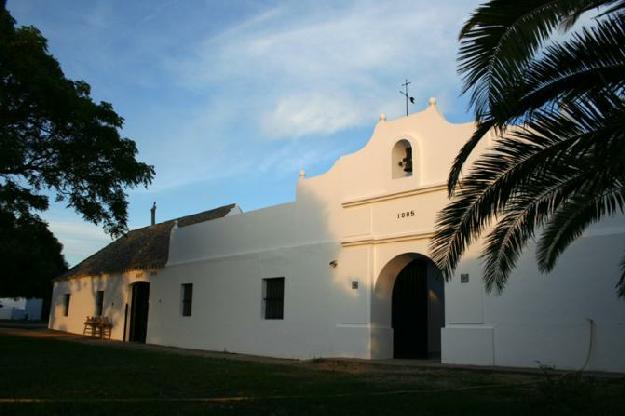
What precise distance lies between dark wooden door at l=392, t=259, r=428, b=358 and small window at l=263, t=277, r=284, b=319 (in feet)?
11.3

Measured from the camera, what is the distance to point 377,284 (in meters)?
15.1

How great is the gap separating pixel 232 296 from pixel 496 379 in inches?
396

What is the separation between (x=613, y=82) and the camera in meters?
5.98

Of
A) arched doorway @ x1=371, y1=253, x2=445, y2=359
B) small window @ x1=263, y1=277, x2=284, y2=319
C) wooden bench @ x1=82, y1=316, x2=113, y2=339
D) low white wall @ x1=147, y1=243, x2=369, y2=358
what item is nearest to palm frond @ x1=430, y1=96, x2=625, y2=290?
arched doorway @ x1=371, y1=253, x2=445, y2=359

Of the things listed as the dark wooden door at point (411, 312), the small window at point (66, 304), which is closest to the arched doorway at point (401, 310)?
the dark wooden door at point (411, 312)

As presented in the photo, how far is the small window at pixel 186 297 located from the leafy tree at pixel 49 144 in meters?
3.80

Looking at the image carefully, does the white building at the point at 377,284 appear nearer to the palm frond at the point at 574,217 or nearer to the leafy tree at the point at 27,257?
the palm frond at the point at 574,217

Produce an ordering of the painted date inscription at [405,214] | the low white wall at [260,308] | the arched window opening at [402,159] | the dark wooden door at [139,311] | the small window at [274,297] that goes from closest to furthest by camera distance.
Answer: the painted date inscription at [405,214], the arched window opening at [402,159], the low white wall at [260,308], the small window at [274,297], the dark wooden door at [139,311]

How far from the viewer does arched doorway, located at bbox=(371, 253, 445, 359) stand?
15.1m

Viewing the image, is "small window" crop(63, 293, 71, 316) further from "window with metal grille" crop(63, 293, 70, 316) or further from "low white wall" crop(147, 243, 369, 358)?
"low white wall" crop(147, 243, 369, 358)

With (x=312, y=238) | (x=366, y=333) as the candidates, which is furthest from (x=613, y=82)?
(x=312, y=238)

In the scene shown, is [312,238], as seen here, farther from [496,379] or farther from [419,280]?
[496,379]

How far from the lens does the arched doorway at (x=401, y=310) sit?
1512 centimetres

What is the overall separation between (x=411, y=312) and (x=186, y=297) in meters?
8.95
